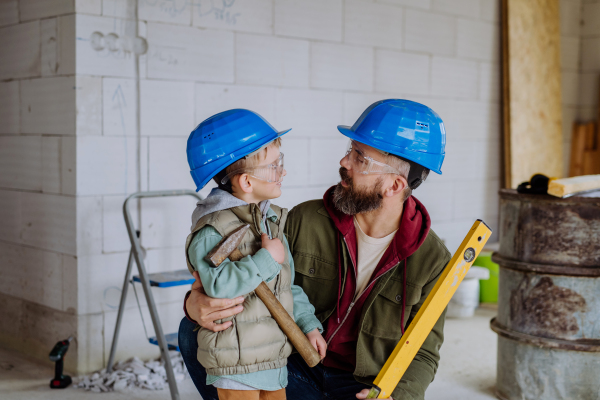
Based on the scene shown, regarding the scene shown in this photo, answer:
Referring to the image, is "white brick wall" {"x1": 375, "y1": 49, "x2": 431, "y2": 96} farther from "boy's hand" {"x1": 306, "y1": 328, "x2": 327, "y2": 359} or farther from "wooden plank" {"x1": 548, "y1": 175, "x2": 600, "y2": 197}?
"boy's hand" {"x1": 306, "y1": 328, "x2": 327, "y2": 359}

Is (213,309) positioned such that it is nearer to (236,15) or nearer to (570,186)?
(570,186)

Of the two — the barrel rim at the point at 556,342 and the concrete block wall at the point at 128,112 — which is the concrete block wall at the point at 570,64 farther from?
the barrel rim at the point at 556,342

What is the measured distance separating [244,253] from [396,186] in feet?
1.99

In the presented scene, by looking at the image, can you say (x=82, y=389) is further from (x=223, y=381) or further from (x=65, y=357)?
(x=223, y=381)

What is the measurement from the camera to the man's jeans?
75.5 inches

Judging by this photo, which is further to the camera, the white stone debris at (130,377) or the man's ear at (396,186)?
the white stone debris at (130,377)

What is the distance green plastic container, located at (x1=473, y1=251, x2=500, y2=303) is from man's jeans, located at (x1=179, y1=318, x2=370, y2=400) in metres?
3.40

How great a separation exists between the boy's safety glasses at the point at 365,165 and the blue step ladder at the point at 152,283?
56.9 inches

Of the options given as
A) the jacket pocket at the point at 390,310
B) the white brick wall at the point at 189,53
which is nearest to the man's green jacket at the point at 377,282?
the jacket pocket at the point at 390,310

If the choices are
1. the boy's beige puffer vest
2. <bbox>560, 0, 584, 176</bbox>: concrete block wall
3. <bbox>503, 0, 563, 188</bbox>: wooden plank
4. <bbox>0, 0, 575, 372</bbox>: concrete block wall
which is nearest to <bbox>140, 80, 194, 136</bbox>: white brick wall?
<bbox>0, 0, 575, 372</bbox>: concrete block wall

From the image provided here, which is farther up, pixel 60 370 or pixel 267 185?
pixel 267 185

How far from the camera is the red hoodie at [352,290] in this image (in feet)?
6.42

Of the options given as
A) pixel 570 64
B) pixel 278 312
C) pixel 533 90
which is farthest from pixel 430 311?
pixel 570 64

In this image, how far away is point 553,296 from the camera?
2945mm
